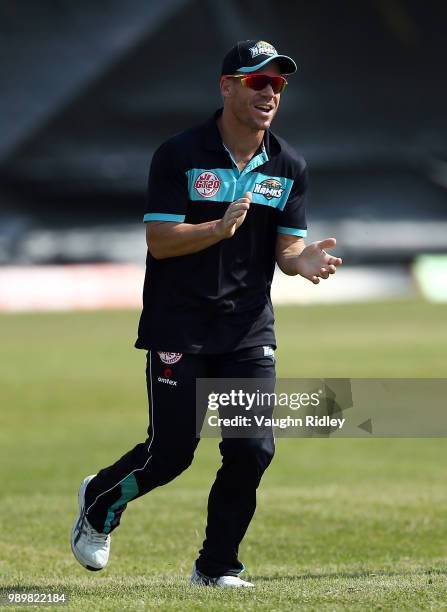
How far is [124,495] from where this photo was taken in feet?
21.7

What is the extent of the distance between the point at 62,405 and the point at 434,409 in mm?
11191

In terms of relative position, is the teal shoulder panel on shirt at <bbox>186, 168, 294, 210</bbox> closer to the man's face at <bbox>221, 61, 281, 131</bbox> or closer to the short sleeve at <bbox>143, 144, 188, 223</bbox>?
the short sleeve at <bbox>143, 144, 188, 223</bbox>

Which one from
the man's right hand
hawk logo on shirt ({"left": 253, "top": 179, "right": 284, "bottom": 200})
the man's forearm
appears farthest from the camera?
hawk logo on shirt ({"left": 253, "top": 179, "right": 284, "bottom": 200})

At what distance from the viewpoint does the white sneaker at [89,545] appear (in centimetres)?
667

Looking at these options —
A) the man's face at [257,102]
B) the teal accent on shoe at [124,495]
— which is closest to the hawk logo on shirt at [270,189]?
the man's face at [257,102]

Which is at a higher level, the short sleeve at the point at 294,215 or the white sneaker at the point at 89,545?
the short sleeve at the point at 294,215

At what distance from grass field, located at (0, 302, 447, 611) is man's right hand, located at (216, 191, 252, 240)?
5.31ft

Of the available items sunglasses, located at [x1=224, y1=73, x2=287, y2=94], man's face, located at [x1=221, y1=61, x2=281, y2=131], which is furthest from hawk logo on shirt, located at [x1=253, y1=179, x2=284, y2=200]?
sunglasses, located at [x1=224, y1=73, x2=287, y2=94]

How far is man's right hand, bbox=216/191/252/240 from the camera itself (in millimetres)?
6039

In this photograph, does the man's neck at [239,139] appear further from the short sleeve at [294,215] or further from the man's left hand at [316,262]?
the man's left hand at [316,262]

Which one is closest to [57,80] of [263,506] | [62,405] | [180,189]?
[62,405]

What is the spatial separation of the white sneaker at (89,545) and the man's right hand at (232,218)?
1649mm

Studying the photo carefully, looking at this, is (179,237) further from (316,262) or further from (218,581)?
(218,581)

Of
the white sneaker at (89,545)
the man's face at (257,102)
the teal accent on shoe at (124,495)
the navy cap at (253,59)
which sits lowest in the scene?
the white sneaker at (89,545)
